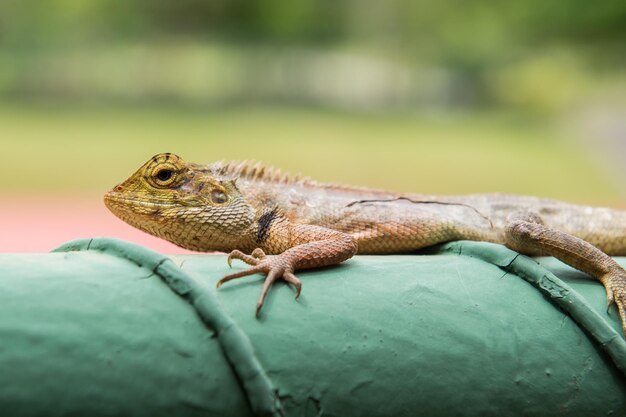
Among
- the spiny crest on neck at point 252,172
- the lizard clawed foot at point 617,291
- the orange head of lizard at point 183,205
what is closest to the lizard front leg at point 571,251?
the lizard clawed foot at point 617,291

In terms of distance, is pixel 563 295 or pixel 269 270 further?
pixel 563 295

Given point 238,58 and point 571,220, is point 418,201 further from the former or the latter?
point 238,58

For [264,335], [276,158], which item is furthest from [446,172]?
[264,335]

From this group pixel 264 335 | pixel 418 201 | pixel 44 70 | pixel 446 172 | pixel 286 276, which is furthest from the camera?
pixel 446 172

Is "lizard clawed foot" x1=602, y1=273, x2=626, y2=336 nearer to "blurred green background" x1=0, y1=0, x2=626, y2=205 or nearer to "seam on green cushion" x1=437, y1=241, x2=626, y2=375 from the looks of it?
"seam on green cushion" x1=437, y1=241, x2=626, y2=375

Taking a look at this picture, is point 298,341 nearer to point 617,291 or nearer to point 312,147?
point 617,291

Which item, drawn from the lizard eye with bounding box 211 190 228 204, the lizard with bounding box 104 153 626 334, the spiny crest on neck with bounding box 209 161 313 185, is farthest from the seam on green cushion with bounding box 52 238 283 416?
the spiny crest on neck with bounding box 209 161 313 185

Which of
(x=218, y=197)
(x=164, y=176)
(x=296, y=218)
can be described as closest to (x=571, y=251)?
(x=296, y=218)
